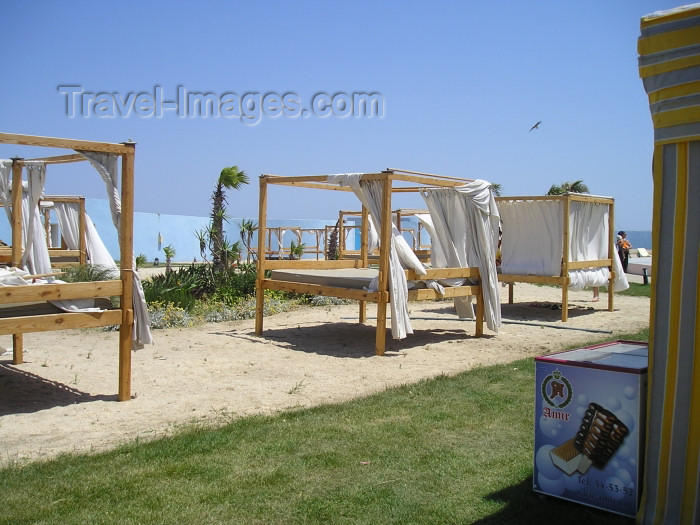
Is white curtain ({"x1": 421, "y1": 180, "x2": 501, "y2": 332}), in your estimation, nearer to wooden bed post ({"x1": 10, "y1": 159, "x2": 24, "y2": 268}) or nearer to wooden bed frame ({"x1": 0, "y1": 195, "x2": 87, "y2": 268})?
wooden bed post ({"x1": 10, "y1": 159, "x2": 24, "y2": 268})

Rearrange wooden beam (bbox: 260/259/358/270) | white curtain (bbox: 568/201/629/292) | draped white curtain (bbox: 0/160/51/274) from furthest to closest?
white curtain (bbox: 568/201/629/292), wooden beam (bbox: 260/259/358/270), draped white curtain (bbox: 0/160/51/274)

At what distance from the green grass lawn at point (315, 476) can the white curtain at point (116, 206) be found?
64.9 inches

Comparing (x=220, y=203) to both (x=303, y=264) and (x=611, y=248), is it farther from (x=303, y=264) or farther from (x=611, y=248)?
(x=611, y=248)

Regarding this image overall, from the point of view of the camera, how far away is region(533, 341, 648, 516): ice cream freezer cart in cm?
339

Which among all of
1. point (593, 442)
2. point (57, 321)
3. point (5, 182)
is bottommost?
point (593, 442)

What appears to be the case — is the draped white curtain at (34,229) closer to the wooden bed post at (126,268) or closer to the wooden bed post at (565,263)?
the wooden bed post at (126,268)

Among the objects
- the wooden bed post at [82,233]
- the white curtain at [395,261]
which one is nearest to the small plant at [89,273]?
the wooden bed post at [82,233]

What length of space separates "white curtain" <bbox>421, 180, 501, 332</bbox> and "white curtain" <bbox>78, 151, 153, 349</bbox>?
5.11m

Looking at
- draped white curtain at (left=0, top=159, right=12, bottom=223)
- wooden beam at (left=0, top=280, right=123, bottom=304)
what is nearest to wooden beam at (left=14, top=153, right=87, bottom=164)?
draped white curtain at (left=0, top=159, right=12, bottom=223)

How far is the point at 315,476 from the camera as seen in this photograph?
4359mm

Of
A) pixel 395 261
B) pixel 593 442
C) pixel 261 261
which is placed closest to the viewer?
pixel 593 442

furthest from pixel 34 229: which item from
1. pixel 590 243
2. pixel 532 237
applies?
pixel 590 243

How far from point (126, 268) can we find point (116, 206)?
2.00ft

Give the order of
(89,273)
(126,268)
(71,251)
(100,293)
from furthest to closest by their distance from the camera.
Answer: (71,251) < (89,273) < (126,268) < (100,293)
